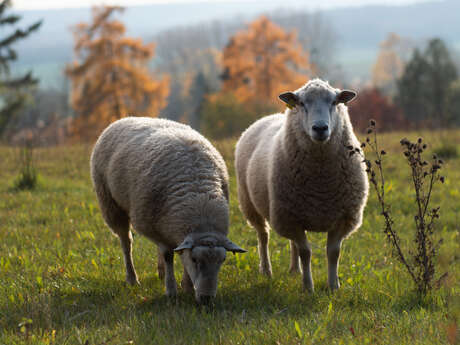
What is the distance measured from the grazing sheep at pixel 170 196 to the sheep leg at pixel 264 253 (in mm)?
1080

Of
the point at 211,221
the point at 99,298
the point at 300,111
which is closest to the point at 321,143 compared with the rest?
the point at 300,111

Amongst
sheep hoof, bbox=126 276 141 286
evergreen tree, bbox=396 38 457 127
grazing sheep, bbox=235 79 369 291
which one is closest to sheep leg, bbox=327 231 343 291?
grazing sheep, bbox=235 79 369 291

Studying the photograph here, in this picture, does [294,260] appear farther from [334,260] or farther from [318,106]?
[318,106]

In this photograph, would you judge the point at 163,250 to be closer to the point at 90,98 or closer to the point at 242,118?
the point at 242,118

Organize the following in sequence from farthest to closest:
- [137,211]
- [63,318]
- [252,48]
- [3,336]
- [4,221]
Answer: [252,48] < [4,221] < [137,211] < [63,318] < [3,336]

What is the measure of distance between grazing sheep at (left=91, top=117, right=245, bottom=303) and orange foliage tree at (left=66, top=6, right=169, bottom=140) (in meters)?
28.1

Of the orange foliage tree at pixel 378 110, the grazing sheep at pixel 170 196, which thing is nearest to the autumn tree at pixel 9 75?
the grazing sheep at pixel 170 196

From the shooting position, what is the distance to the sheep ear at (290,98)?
4.62 metres

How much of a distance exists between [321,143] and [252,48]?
33.5 meters

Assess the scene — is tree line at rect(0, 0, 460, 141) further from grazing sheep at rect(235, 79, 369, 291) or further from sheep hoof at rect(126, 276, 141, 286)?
grazing sheep at rect(235, 79, 369, 291)

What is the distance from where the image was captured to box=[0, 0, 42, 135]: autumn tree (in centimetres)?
2322

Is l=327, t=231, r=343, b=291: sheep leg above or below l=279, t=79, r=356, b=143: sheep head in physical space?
below

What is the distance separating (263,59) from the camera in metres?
37.1

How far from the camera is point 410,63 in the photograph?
129 ft
